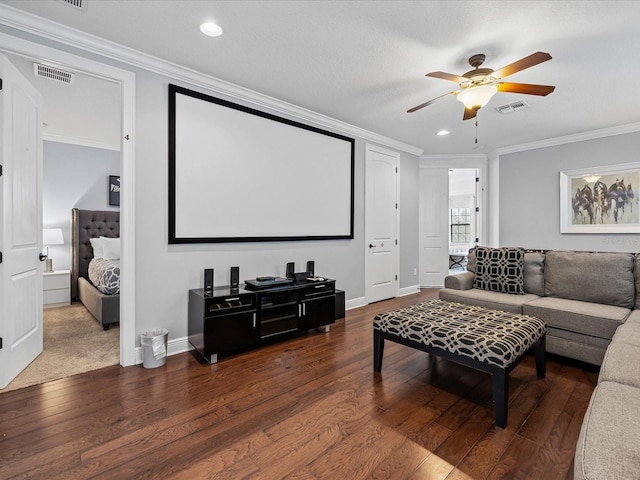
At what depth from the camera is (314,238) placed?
405cm

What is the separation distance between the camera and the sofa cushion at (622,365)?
1.49 m

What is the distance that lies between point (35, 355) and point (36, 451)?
4.94ft

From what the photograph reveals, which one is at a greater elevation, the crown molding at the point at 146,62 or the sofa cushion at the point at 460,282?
the crown molding at the point at 146,62

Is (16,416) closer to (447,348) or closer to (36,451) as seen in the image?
(36,451)

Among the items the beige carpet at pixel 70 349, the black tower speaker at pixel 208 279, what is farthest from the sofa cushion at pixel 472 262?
the beige carpet at pixel 70 349

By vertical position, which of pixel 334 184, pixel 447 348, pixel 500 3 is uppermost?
pixel 500 3

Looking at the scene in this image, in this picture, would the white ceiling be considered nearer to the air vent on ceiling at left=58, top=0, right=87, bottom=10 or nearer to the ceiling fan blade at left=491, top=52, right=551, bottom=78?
the air vent on ceiling at left=58, top=0, right=87, bottom=10

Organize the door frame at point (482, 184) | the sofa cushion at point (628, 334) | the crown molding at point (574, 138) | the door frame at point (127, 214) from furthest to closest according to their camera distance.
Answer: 1. the door frame at point (482, 184)
2. the crown molding at point (574, 138)
3. the door frame at point (127, 214)
4. the sofa cushion at point (628, 334)

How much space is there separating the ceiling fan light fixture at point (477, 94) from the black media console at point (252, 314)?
2254 mm

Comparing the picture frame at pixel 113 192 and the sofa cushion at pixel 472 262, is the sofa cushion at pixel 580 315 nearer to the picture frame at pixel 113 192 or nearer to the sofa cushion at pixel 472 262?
the sofa cushion at pixel 472 262

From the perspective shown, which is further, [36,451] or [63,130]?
[63,130]

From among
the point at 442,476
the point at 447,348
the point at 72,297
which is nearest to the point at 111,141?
the point at 72,297

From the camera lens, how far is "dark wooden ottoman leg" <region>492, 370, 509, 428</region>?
1.84m

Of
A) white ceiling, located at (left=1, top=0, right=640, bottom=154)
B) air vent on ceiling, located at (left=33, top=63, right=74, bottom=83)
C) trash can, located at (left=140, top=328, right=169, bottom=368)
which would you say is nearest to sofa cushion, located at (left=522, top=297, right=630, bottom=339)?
white ceiling, located at (left=1, top=0, right=640, bottom=154)
